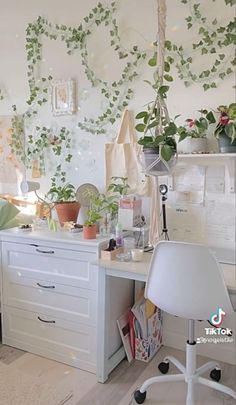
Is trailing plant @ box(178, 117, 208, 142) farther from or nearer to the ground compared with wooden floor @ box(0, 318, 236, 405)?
farther from the ground

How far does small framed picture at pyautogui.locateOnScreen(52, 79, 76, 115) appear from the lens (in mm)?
2564

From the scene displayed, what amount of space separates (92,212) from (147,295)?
0.69 meters

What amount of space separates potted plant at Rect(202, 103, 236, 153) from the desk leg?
1.00m

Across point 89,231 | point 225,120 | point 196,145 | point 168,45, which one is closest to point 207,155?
point 196,145

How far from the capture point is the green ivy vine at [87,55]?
235 cm

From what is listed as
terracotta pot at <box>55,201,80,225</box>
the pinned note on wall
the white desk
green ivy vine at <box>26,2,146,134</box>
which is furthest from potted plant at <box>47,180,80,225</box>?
the pinned note on wall

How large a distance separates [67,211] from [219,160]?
1090 millimetres

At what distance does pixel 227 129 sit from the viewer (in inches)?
75.9

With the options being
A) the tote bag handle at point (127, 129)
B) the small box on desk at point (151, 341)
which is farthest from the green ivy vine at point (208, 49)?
the small box on desk at point (151, 341)

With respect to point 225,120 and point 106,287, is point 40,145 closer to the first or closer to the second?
point 106,287

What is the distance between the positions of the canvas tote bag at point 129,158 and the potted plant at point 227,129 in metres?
0.56

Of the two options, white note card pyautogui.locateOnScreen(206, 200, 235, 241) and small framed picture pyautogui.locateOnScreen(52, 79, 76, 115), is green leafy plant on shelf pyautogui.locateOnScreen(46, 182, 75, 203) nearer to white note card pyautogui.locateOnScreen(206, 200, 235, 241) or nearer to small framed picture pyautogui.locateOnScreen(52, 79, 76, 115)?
small framed picture pyautogui.locateOnScreen(52, 79, 76, 115)

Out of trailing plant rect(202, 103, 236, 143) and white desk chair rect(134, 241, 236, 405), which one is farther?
trailing plant rect(202, 103, 236, 143)

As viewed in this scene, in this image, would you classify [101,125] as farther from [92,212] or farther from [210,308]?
[210,308]
